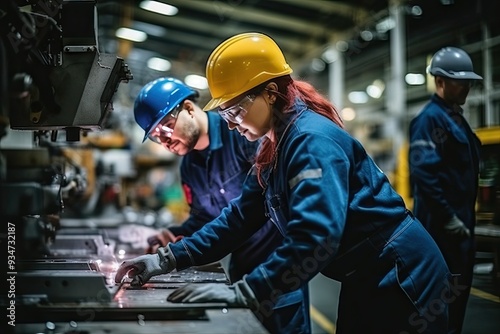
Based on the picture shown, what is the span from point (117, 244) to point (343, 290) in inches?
79.2

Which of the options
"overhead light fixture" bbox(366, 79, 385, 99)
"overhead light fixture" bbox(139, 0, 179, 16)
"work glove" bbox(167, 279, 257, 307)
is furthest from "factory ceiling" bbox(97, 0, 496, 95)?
"work glove" bbox(167, 279, 257, 307)

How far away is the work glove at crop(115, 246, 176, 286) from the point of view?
2.02 m

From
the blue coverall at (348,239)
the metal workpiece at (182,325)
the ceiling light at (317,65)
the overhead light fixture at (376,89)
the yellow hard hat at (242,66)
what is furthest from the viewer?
the overhead light fixture at (376,89)

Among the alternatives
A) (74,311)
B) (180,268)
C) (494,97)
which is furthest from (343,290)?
(494,97)

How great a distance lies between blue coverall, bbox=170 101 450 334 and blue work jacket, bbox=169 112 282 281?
79 cm

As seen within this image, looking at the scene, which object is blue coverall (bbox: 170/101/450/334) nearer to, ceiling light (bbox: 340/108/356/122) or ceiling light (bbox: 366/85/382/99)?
ceiling light (bbox: 340/108/356/122)

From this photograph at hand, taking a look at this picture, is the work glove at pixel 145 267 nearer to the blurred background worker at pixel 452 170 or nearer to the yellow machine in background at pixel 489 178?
the blurred background worker at pixel 452 170

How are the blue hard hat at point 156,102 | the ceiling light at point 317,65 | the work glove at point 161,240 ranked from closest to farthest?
the blue hard hat at point 156,102
the work glove at point 161,240
the ceiling light at point 317,65

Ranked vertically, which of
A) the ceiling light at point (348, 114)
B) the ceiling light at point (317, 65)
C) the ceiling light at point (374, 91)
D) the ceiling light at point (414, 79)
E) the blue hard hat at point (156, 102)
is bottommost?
the ceiling light at point (348, 114)

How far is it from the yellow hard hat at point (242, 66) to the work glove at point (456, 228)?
154 centimetres

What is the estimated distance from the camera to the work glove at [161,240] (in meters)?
2.92

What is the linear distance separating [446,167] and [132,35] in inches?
459

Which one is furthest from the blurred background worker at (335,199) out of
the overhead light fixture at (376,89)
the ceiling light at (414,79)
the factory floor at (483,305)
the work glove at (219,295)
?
the overhead light fixture at (376,89)

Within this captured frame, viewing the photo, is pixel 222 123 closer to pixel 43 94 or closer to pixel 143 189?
pixel 43 94
